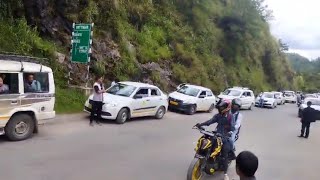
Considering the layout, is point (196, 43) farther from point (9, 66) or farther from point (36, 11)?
point (9, 66)

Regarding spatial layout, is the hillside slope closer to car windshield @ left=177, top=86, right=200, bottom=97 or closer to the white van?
car windshield @ left=177, top=86, right=200, bottom=97

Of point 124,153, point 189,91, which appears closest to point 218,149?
point 124,153

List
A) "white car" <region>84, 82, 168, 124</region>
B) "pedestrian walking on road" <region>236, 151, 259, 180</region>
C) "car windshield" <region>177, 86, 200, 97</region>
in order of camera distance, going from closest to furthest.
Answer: "pedestrian walking on road" <region>236, 151, 259, 180</region>, "white car" <region>84, 82, 168, 124</region>, "car windshield" <region>177, 86, 200, 97</region>

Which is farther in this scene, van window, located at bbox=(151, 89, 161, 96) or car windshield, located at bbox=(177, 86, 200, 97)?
car windshield, located at bbox=(177, 86, 200, 97)

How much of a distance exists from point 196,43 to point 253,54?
55.7 ft

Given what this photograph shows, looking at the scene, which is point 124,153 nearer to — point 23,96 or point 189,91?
point 23,96

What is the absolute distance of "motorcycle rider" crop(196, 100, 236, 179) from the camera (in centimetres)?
774

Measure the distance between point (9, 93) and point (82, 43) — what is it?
781 cm

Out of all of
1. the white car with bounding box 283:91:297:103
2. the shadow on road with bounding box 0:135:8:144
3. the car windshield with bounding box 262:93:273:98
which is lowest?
the white car with bounding box 283:91:297:103

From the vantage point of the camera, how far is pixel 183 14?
3600 cm

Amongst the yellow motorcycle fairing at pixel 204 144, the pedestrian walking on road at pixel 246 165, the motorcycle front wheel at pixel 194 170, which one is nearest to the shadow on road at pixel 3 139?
the motorcycle front wheel at pixel 194 170

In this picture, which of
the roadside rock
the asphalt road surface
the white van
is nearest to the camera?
the asphalt road surface

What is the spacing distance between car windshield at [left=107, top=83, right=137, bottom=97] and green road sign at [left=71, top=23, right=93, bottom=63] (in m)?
1.95

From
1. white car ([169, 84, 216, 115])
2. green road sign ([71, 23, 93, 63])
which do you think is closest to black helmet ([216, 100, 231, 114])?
green road sign ([71, 23, 93, 63])
